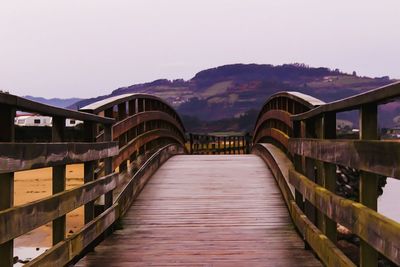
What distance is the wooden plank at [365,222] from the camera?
239cm

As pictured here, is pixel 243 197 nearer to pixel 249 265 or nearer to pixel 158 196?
pixel 158 196

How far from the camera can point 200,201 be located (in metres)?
7.48

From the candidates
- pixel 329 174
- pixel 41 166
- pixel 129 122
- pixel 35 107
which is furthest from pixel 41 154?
pixel 129 122

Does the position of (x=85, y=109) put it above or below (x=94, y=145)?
above

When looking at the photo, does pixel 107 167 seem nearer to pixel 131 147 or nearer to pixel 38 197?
pixel 131 147

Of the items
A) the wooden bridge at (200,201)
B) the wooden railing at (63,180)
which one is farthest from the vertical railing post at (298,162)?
the wooden railing at (63,180)

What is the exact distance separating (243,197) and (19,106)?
200 inches

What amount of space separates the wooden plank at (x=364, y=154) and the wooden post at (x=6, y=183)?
194 centimetres

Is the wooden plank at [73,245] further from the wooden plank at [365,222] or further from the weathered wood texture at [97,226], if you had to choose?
the wooden plank at [365,222]

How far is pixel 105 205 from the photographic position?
18.6ft

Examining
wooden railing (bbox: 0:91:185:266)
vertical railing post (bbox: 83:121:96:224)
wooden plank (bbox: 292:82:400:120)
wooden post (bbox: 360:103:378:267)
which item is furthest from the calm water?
wooden post (bbox: 360:103:378:267)

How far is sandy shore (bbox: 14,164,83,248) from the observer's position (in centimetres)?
1509

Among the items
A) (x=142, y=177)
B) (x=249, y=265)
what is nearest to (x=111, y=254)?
(x=249, y=265)

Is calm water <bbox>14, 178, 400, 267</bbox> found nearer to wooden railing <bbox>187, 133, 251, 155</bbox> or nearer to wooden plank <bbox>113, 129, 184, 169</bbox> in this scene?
wooden plank <bbox>113, 129, 184, 169</bbox>
